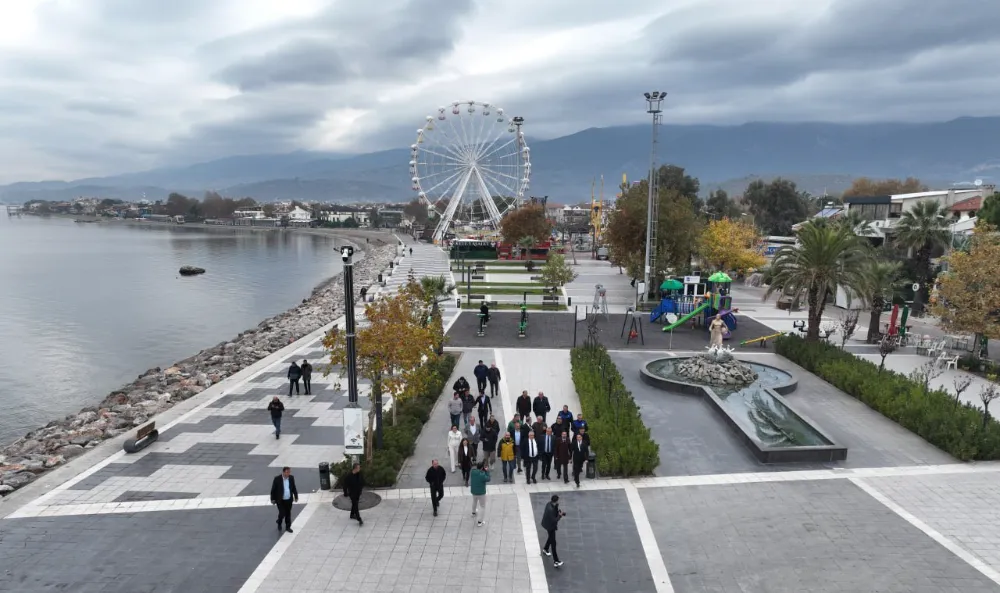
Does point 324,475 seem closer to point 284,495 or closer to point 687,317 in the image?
point 284,495

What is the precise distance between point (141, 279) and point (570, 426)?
70454 mm

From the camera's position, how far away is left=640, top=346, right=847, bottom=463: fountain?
1425 centimetres

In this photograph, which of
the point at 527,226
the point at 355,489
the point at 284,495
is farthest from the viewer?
the point at 527,226

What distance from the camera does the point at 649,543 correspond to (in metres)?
10.7

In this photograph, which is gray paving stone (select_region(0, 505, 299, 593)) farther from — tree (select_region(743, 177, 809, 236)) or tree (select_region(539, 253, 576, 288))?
tree (select_region(743, 177, 809, 236))

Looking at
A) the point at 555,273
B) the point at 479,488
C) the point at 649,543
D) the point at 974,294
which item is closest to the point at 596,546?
the point at 649,543

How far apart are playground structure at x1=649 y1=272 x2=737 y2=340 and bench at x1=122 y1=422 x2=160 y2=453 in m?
21.5

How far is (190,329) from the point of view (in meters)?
42.3

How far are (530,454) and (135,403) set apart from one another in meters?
17.0

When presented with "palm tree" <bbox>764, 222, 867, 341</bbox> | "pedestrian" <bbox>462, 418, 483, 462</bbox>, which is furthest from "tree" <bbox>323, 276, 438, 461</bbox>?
"palm tree" <bbox>764, 222, 867, 341</bbox>

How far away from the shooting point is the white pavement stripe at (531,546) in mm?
9547

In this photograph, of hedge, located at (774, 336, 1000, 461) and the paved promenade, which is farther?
hedge, located at (774, 336, 1000, 461)

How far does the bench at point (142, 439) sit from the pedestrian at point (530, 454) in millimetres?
9382

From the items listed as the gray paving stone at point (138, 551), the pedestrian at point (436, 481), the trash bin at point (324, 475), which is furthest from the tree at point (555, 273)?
the gray paving stone at point (138, 551)
